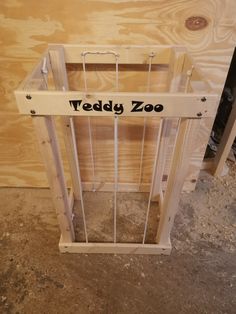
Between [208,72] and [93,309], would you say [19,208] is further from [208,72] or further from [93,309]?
[208,72]

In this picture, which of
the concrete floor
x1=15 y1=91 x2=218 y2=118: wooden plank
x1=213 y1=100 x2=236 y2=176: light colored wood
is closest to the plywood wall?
x1=213 y1=100 x2=236 y2=176: light colored wood

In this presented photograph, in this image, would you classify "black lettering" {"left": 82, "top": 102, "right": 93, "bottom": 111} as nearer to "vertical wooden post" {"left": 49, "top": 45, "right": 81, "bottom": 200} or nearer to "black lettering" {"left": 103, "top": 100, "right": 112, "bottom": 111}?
"black lettering" {"left": 103, "top": 100, "right": 112, "bottom": 111}

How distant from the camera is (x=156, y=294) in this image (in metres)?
0.92

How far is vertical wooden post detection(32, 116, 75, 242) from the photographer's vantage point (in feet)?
2.20

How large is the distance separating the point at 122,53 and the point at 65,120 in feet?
1.06

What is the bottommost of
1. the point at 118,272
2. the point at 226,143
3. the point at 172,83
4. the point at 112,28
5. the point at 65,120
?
the point at 118,272

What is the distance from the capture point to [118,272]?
979 millimetres

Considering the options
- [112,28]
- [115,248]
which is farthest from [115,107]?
[115,248]

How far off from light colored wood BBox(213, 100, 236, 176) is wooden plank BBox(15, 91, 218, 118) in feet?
2.08

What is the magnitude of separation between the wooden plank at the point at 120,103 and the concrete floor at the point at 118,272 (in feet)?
2.15

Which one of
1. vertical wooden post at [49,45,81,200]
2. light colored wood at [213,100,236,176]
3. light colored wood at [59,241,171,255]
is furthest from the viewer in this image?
light colored wood at [213,100,236,176]

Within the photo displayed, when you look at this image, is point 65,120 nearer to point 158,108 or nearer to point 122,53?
point 122,53

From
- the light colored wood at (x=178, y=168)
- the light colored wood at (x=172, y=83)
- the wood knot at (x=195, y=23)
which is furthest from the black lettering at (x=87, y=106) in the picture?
the wood knot at (x=195, y=23)

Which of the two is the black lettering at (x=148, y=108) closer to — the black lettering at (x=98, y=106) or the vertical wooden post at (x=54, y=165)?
the black lettering at (x=98, y=106)
